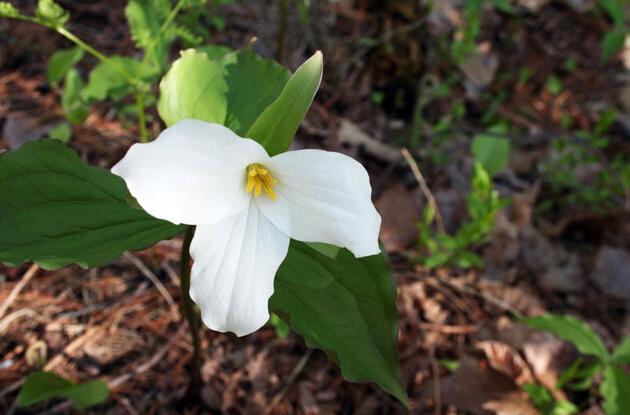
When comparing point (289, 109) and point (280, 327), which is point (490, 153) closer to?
point (280, 327)

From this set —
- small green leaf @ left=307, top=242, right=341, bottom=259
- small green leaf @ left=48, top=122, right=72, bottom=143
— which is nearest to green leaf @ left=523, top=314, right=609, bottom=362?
small green leaf @ left=307, top=242, right=341, bottom=259

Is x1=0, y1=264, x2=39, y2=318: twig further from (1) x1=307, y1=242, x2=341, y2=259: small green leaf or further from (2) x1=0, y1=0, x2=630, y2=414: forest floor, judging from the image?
(1) x1=307, y1=242, x2=341, y2=259: small green leaf

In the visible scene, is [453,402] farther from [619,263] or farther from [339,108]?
[339,108]

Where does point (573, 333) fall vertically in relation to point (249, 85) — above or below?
below

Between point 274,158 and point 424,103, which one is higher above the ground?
point 274,158

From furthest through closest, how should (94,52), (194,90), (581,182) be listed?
(581,182), (94,52), (194,90)

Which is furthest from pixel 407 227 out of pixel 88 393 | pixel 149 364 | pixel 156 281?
pixel 88 393

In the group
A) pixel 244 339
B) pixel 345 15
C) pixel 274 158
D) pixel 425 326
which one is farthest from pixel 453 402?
pixel 345 15
